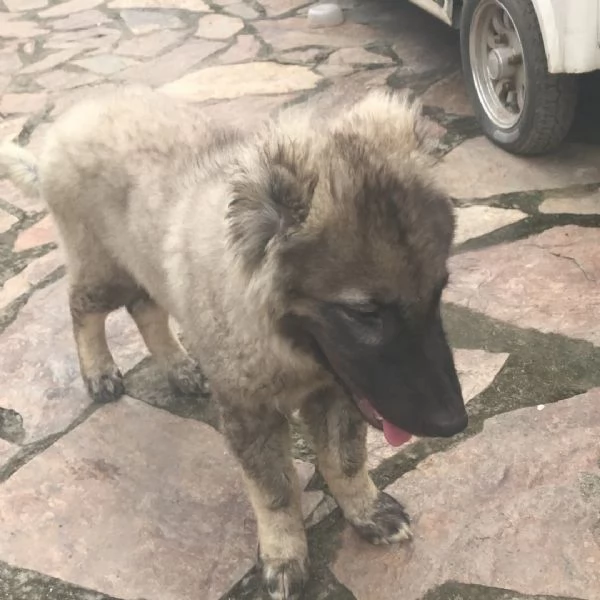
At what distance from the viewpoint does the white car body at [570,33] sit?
3.90 m

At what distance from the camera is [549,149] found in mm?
4715

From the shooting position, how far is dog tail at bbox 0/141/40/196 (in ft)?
11.6

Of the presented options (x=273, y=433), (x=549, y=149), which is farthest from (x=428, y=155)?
(x=549, y=149)

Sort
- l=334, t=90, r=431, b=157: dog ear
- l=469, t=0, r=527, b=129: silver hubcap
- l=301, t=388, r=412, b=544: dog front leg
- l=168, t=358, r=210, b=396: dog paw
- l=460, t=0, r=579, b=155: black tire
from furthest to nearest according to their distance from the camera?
l=469, t=0, r=527, b=129: silver hubcap → l=460, t=0, r=579, b=155: black tire → l=168, t=358, r=210, b=396: dog paw → l=301, t=388, r=412, b=544: dog front leg → l=334, t=90, r=431, b=157: dog ear

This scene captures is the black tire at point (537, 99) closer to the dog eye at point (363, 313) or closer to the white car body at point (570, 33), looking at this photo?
the white car body at point (570, 33)

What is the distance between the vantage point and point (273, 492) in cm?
263

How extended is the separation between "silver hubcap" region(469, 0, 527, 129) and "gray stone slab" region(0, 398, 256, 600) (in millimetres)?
2730

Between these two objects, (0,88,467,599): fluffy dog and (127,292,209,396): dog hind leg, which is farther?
(127,292,209,396): dog hind leg

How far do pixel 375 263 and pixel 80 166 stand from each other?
147cm

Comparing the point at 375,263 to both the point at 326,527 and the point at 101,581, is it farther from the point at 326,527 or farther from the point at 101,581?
the point at 101,581

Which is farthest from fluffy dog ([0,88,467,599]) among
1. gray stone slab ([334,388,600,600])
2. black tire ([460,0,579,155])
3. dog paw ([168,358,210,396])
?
black tire ([460,0,579,155])

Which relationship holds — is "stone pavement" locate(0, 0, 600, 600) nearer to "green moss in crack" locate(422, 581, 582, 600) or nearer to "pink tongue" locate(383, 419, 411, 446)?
"green moss in crack" locate(422, 581, 582, 600)

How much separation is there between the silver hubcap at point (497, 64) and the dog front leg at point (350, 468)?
2606 mm

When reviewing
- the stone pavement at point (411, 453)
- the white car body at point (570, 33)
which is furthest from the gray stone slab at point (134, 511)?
the white car body at point (570, 33)
